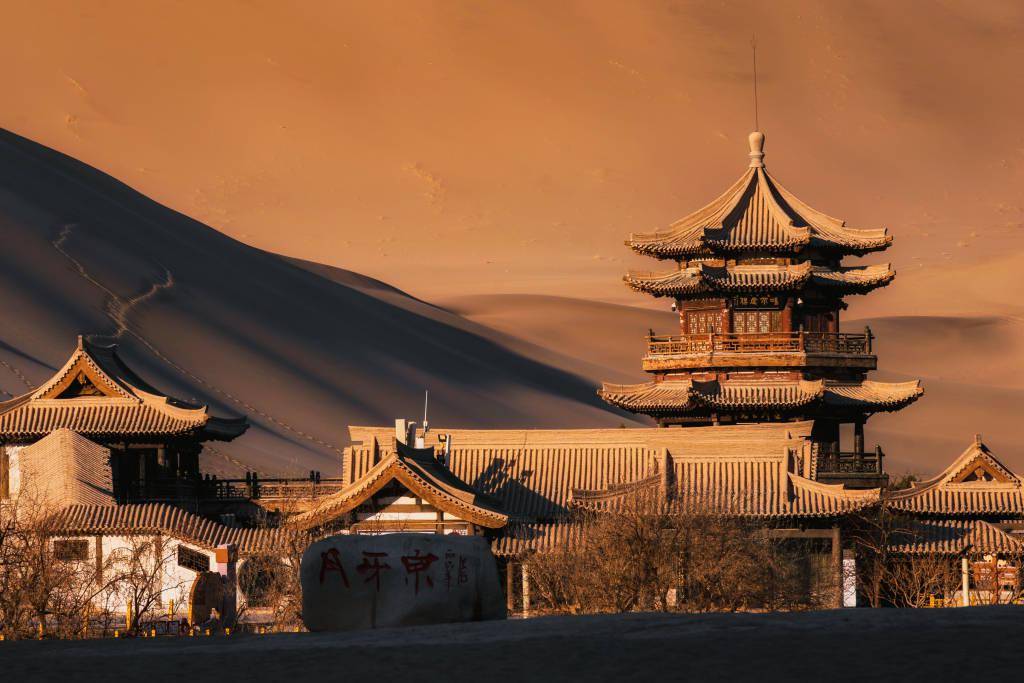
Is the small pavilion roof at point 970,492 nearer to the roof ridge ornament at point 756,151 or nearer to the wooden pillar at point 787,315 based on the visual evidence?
the wooden pillar at point 787,315

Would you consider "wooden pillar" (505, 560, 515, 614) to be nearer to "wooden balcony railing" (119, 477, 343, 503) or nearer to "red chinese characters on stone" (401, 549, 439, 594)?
"wooden balcony railing" (119, 477, 343, 503)

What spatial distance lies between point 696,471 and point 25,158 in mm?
105285

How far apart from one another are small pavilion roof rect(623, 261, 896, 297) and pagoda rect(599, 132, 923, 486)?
4 centimetres

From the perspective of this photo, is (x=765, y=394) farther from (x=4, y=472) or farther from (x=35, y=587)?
(x=35, y=587)

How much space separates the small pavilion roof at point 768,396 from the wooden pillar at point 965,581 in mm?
7781

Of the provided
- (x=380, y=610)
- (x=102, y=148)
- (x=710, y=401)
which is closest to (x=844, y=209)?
(x=102, y=148)

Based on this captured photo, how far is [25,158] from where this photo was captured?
469ft

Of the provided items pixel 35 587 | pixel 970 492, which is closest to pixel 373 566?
pixel 35 587

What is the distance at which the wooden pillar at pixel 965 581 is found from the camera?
147 ft

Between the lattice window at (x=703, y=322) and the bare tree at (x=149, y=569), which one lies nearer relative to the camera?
the bare tree at (x=149, y=569)

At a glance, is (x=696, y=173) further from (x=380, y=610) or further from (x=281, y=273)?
(x=380, y=610)

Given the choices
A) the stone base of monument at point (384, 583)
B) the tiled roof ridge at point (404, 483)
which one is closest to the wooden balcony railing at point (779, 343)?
the tiled roof ridge at point (404, 483)

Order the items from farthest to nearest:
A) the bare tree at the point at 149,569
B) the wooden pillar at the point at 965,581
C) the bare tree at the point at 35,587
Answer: the wooden pillar at the point at 965,581, the bare tree at the point at 149,569, the bare tree at the point at 35,587

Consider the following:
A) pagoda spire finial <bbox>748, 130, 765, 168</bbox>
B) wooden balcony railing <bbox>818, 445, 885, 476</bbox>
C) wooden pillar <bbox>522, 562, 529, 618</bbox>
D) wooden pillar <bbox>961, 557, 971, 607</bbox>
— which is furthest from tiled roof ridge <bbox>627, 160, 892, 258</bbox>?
wooden pillar <bbox>522, 562, 529, 618</bbox>
